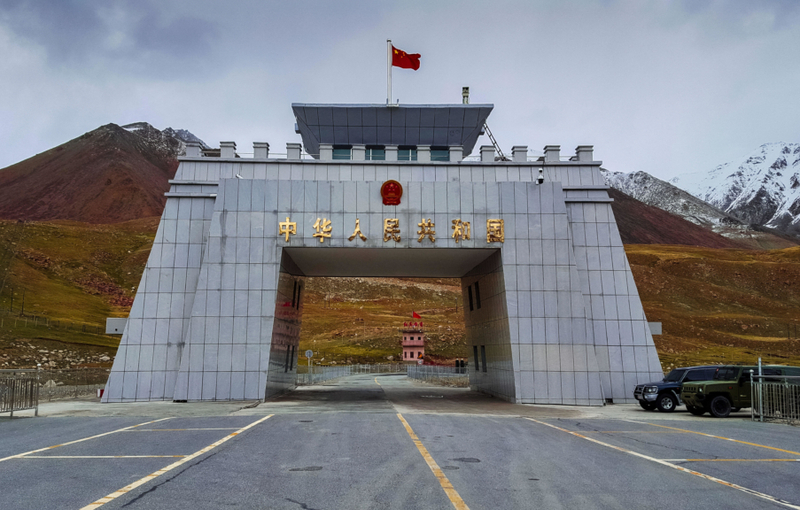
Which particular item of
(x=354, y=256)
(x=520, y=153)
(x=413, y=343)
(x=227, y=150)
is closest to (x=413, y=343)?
(x=413, y=343)

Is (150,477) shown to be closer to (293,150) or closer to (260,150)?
(293,150)

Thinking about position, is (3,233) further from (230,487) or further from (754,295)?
(754,295)

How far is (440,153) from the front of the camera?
32.2 meters

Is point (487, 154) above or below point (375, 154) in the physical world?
below

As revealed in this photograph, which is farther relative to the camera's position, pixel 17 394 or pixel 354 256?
pixel 354 256

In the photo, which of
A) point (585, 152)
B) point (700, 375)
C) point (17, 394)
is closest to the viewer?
point (17, 394)

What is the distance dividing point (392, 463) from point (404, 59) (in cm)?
2545

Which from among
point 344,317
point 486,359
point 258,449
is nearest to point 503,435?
A: point 258,449

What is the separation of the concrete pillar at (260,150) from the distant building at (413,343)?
6475 centimetres

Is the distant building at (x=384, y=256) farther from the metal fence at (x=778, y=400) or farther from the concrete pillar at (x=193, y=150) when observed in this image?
the metal fence at (x=778, y=400)

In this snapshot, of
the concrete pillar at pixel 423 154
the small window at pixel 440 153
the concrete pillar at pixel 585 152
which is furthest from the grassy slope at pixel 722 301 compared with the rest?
the concrete pillar at pixel 423 154

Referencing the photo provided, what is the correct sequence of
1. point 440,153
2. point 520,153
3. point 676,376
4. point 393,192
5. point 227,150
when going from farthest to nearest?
1. point 440,153
2. point 520,153
3. point 227,150
4. point 393,192
5. point 676,376

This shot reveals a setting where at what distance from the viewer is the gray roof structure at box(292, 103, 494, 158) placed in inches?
1211

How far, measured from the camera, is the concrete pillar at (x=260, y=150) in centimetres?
2881
